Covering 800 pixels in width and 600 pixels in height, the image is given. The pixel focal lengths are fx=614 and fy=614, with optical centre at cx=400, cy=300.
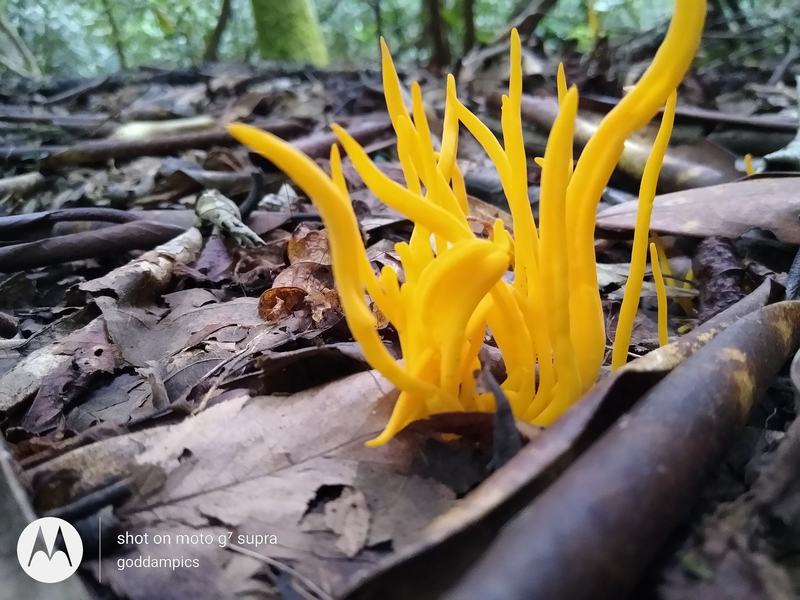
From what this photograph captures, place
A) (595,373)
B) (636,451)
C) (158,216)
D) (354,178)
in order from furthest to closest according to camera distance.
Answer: (354,178) < (158,216) < (595,373) < (636,451)

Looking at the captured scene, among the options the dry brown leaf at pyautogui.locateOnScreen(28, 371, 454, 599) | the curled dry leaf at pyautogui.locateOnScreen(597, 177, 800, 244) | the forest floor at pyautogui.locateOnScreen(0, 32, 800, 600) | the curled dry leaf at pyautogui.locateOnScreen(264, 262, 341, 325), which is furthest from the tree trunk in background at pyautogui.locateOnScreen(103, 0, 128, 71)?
the dry brown leaf at pyautogui.locateOnScreen(28, 371, 454, 599)

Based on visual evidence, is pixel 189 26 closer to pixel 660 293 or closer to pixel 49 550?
pixel 660 293

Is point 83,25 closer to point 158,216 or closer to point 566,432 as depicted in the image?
point 158,216

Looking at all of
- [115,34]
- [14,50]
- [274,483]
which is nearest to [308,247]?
[274,483]

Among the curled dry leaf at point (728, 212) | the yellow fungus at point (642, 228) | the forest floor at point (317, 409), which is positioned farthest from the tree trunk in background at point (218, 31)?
the yellow fungus at point (642, 228)

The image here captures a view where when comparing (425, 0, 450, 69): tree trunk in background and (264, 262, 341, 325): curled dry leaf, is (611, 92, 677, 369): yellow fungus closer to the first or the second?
(264, 262, 341, 325): curled dry leaf

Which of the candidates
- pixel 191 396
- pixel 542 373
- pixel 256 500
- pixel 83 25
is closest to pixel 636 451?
pixel 542 373
